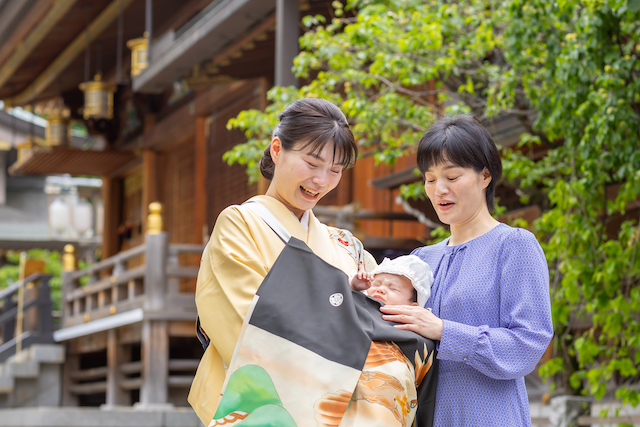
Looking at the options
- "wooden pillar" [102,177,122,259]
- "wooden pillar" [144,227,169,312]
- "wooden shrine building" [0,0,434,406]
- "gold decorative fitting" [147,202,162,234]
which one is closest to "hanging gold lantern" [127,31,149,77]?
"wooden shrine building" [0,0,434,406]

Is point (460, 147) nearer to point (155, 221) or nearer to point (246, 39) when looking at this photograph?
point (246, 39)

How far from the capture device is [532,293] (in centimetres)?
240

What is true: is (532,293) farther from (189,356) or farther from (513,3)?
(189,356)

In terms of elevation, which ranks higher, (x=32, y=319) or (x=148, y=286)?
(x=148, y=286)

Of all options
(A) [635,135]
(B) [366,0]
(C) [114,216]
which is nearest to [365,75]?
(B) [366,0]

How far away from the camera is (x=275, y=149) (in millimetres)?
2588

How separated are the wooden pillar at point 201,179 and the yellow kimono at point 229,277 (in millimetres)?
10319

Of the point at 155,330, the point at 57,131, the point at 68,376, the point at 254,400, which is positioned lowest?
the point at 68,376

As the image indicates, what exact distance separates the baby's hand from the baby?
0.14 ft

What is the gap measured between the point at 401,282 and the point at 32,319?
11.4 m

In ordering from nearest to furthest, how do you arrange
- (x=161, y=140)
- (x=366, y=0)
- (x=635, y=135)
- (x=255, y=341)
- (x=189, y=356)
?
(x=255, y=341) < (x=635, y=135) < (x=366, y=0) < (x=189, y=356) < (x=161, y=140)

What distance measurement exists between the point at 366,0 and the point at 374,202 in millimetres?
3986

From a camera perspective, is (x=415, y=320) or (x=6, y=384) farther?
(x=6, y=384)

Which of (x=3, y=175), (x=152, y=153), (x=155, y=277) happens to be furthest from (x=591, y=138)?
(x=3, y=175)
